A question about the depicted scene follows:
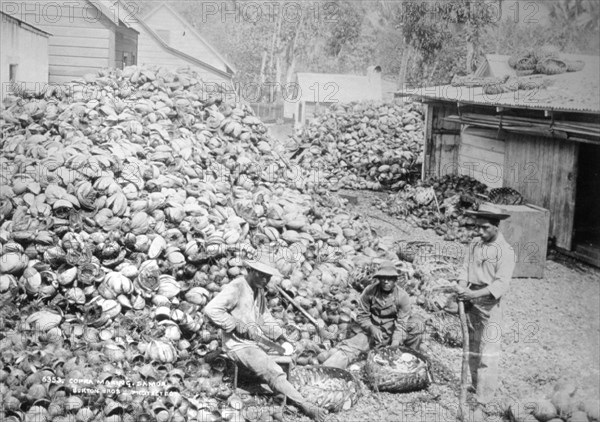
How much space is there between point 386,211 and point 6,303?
665 centimetres

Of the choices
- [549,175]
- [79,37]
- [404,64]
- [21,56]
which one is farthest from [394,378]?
[79,37]

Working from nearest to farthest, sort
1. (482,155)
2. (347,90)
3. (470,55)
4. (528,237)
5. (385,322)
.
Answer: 1. (385,322)
2. (528,237)
3. (482,155)
4. (470,55)
5. (347,90)

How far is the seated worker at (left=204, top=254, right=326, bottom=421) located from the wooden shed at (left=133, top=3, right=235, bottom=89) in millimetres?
8810

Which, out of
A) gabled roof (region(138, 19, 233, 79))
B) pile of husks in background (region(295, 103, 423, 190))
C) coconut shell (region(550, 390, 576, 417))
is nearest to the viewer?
coconut shell (region(550, 390, 576, 417))

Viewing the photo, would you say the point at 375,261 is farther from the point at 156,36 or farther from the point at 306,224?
the point at 156,36

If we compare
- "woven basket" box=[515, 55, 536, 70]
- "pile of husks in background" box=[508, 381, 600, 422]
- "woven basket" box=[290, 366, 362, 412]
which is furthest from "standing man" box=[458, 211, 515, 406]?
"woven basket" box=[515, 55, 536, 70]

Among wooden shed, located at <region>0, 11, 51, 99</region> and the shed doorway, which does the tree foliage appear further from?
wooden shed, located at <region>0, 11, 51, 99</region>

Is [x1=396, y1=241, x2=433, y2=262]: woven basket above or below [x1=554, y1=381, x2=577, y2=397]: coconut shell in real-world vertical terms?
above

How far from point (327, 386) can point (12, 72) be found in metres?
6.41

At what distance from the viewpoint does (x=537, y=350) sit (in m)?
6.20

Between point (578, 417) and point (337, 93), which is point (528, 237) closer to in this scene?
point (578, 417)

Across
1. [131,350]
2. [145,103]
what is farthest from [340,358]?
[145,103]

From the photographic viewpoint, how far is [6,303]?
17.8 feet

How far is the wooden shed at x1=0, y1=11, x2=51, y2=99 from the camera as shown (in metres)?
8.15
